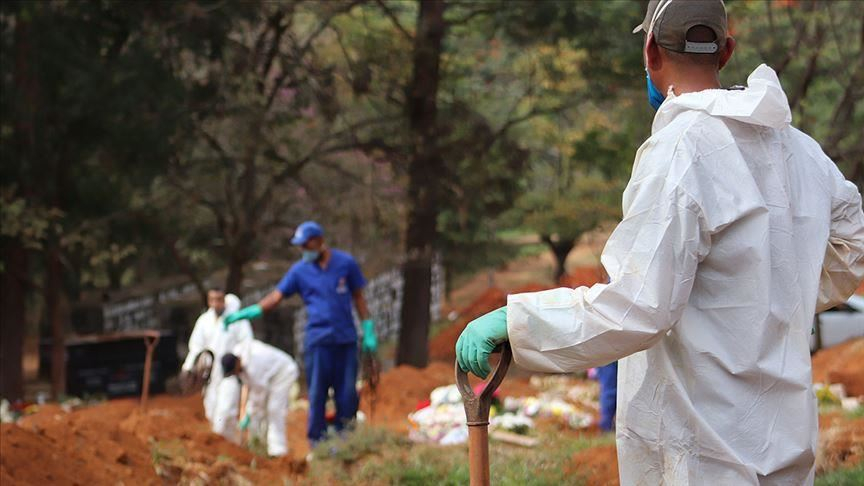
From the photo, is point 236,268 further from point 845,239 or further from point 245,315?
point 845,239

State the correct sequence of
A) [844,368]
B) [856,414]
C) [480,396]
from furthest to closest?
[844,368]
[856,414]
[480,396]

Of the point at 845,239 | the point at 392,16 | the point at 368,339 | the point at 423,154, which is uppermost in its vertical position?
the point at 392,16

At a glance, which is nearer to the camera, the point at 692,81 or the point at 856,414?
the point at 692,81

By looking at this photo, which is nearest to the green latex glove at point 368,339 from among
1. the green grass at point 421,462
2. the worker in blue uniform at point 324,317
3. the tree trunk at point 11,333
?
the worker in blue uniform at point 324,317

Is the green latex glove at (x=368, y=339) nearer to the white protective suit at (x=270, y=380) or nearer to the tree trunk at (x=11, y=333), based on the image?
the white protective suit at (x=270, y=380)

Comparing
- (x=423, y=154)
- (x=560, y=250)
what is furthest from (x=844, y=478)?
(x=560, y=250)

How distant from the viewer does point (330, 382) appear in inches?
406

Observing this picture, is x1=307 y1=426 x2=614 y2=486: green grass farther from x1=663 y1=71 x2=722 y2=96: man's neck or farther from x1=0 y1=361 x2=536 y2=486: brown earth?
x1=663 y1=71 x2=722 y2=96: man's neck

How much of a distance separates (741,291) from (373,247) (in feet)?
54.3

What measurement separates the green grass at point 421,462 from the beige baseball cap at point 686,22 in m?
3.29

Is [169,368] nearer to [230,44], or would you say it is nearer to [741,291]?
[230,44]

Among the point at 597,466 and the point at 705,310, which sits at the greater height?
the point at 705,310

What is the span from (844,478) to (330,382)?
573cm

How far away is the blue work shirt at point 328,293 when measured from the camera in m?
10.2
